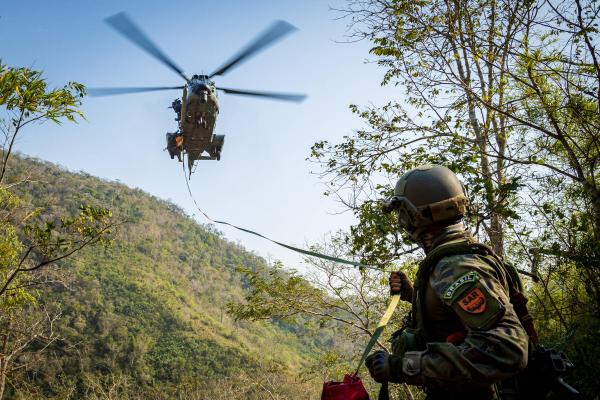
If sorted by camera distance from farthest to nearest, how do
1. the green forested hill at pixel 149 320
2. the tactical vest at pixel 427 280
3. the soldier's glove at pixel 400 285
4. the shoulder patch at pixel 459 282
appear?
the green forested hill at pixel 149 320 → the soldier's glove at pixel 400 285 → the tactical vest at pixel 427 280 → the shoulder patch at pixel 459 282

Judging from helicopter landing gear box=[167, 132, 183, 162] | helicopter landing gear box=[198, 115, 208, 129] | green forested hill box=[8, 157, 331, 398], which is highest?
helicopter landing gear box=[198, 115, 208, 129]

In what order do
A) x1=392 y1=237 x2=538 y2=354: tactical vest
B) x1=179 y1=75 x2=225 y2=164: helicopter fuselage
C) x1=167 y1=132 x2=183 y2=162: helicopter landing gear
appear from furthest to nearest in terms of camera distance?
x1=167 y1=132 x2=183 y2=162: helicopter landing gear
x1=179 y1=75 x2=225 y2=164: helicopter fuselage
x1=392 y1=237 x2=538 y2=354: tactical vest

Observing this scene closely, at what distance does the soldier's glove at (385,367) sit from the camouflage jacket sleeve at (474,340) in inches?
1.5

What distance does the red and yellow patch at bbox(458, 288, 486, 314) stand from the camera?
1725 mm

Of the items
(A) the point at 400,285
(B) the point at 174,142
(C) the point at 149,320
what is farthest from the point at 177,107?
(C) the point at 149,320

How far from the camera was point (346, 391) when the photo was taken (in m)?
1.84

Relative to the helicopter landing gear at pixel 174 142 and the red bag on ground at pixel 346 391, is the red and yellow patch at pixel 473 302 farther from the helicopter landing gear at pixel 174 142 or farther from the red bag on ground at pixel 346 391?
the helicopter landing gear at pixel 174 142

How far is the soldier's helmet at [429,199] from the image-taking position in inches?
86.1

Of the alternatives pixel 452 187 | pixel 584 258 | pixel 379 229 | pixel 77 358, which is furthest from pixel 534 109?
pixel 77 358

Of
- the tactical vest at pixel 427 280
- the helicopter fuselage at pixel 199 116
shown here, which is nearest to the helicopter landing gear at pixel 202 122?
the helicopter fuselage at pixel 199 116

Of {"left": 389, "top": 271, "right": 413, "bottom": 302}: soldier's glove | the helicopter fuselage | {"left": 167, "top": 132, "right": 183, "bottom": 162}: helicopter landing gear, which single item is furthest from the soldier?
{"left": 167, "top": 132, "right": 183, "bottom": 162}: helicopter landing gear

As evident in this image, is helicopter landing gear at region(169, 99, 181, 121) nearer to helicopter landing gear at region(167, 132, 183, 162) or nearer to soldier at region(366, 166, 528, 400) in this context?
helicopter landing gear at region(167, 132, 183, 162)

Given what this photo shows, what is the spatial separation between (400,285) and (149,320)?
69.5 m

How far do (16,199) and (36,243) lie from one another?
3286 mm
